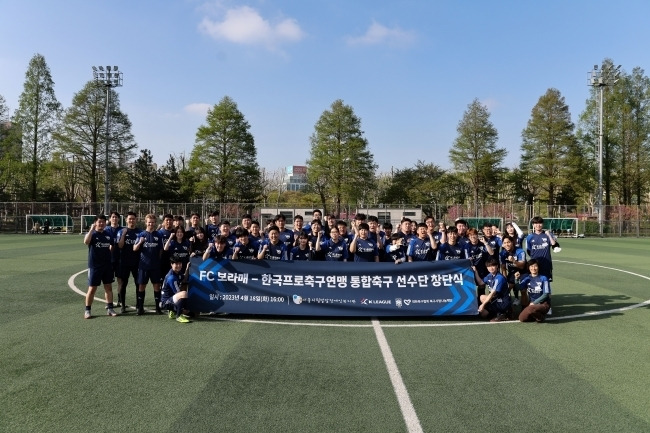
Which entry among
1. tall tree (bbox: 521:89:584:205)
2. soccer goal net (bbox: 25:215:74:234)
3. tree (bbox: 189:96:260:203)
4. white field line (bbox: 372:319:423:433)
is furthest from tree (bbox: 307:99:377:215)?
white field line (bbox: 372:319:423:433)

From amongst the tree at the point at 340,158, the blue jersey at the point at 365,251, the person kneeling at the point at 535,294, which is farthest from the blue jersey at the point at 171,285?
the tree at the point at 340,158

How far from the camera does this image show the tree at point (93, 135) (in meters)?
44.7

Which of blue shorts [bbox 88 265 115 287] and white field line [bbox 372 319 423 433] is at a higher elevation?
blue shorts [bbox 88 265 115 287]

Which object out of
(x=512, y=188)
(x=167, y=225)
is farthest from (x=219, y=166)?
(x=167, y=225)

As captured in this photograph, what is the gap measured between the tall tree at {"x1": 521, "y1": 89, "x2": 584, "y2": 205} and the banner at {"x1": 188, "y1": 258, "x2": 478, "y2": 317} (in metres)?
44.1

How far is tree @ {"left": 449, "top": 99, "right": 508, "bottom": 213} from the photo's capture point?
48.7 metres

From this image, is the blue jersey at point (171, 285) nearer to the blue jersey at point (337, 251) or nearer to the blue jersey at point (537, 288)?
the blue jersey at point (337, 251)

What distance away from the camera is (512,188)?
5253 centimetres

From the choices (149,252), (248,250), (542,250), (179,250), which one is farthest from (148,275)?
(542,250)

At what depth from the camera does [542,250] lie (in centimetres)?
912

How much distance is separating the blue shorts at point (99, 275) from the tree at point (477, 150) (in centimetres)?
4562

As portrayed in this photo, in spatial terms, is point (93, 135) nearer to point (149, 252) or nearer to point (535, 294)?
point (149, 252)

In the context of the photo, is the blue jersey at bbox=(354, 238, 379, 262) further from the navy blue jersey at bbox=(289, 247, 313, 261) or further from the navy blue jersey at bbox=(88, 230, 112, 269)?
the navy blue jersey at bbox=(88, 230, 112, 269)

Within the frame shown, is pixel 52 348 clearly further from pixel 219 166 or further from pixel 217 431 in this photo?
pixel 219 166
